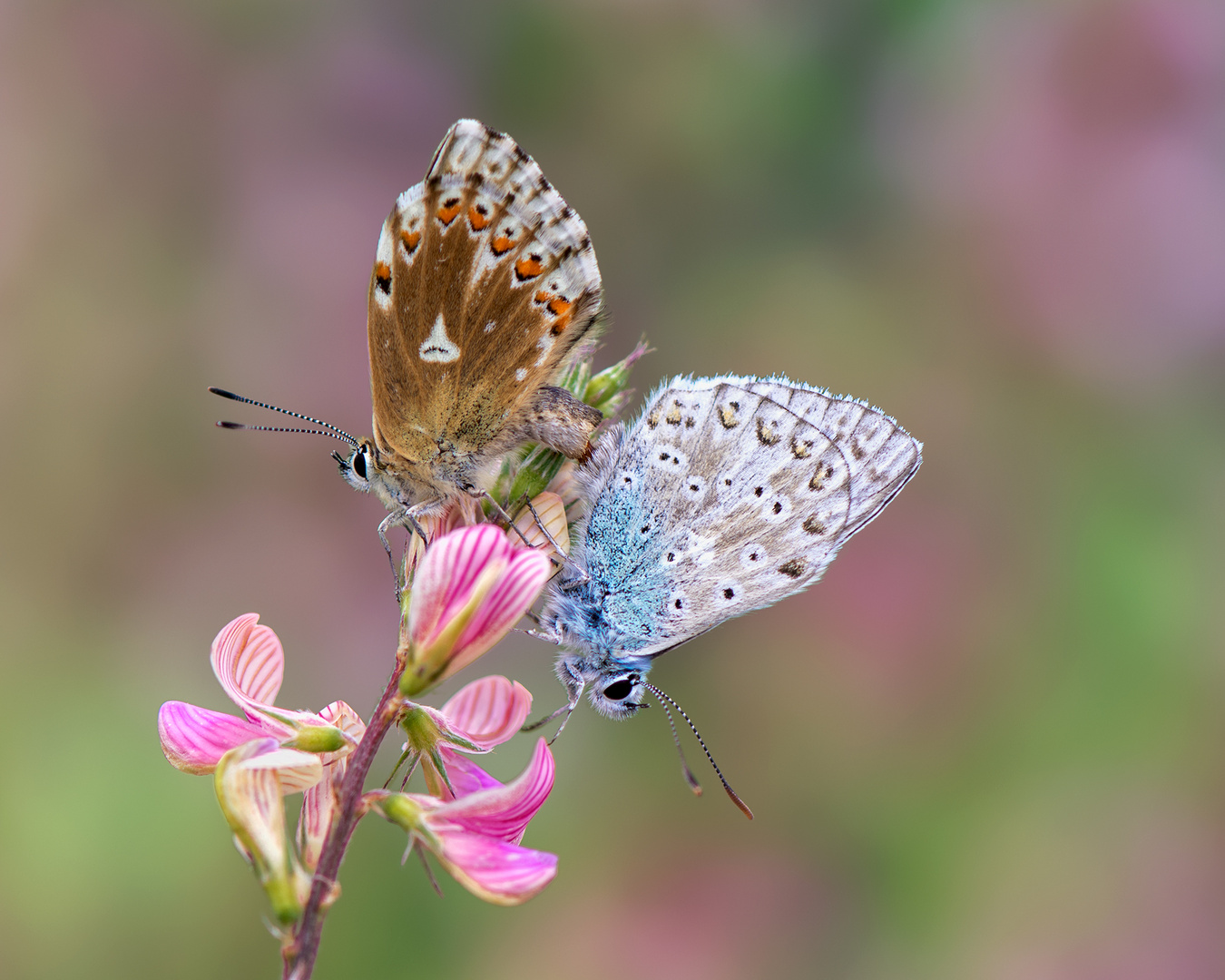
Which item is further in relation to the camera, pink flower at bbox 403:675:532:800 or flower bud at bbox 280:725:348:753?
pink flower at bbox 403:675:532:800

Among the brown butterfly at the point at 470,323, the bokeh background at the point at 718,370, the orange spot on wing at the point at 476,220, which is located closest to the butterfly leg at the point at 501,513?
the brown butterfly at the point at 470,323

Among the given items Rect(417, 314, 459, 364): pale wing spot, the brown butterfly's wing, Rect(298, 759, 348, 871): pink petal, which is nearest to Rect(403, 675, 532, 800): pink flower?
Rect(298, 759, 348, 871): pink petal

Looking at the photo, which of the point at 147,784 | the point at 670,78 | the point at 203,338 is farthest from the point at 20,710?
the point at 670,78

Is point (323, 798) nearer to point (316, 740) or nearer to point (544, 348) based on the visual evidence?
point (316, 740)

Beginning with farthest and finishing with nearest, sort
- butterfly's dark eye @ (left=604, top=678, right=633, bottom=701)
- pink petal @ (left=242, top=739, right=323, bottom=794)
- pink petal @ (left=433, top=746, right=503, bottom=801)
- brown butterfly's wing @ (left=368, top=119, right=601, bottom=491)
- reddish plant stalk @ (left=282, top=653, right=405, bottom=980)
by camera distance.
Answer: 1. butterfly's dark eye @ (left=604, top=678, right=633, bottom=701)
2. brown butterfly's wing @ (left=368, top=119, right=601, bottom=491)
3. pink petal @ (left=433, top=746, right=503, bottom=801)
4. pink petal @ (left=242, top=739, right=323, bottom=794)
5. reddish plant stalk @ (left=282, top=653, right=405, bottom=980)

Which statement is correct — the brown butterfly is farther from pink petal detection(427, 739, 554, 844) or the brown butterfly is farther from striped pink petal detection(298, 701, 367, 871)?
pink petal detection(427, 739, 554, 844)

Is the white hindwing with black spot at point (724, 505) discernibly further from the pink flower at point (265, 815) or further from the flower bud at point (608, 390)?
the pink flower at point (265, 815)

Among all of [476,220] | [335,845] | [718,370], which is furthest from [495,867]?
[718,370]
